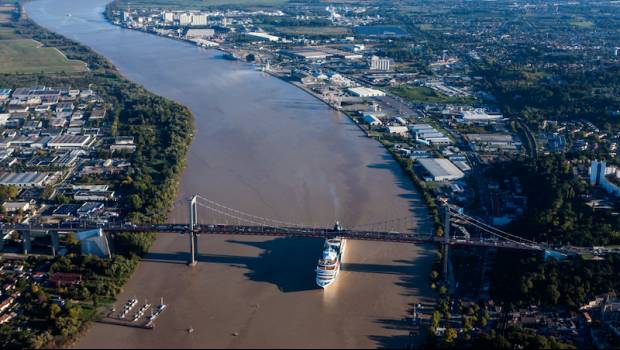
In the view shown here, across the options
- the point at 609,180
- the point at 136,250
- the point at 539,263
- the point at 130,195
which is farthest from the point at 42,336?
the point at 609,180

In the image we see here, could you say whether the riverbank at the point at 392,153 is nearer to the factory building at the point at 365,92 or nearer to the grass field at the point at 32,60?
the factory building at the point at 365,92

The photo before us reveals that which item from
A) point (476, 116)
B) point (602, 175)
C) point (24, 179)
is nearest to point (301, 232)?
point (602, 175)

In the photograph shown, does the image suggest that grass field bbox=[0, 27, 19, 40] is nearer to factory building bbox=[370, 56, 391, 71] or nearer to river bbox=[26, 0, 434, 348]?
river bbox=[26, 0, 434, 348]

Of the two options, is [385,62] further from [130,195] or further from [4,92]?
[130,195]

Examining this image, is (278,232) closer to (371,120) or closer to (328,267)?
(328,267)

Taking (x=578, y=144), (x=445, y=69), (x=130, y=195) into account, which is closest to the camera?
(x=130, y=195)
